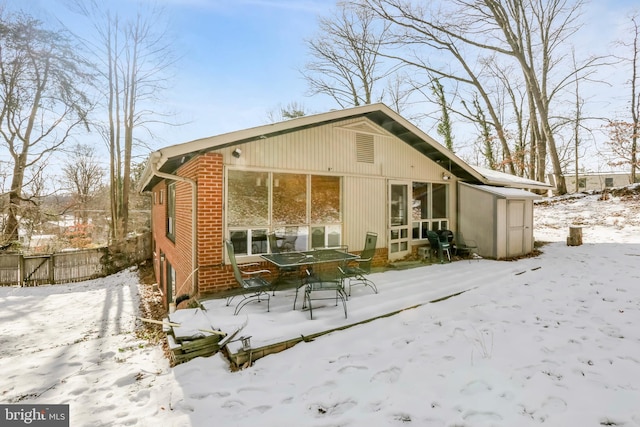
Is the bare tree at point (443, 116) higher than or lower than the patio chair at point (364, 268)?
higher

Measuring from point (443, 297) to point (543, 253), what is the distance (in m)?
6.66

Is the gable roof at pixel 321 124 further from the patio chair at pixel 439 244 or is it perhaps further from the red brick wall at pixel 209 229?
the patio chair at pixel 439 244

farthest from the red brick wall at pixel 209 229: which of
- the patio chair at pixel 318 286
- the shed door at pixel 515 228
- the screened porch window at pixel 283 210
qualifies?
the shed door at pixel 515 228

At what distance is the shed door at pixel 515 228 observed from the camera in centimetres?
955

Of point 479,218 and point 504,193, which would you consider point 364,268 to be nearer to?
point 479,218

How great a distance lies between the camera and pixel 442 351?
3.76 metres

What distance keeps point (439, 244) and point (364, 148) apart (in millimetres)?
3551

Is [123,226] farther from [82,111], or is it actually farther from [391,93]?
[391,93]

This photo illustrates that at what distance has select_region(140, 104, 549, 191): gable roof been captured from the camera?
5.45 meters

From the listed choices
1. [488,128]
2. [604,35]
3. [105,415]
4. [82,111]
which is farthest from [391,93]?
[105,415]

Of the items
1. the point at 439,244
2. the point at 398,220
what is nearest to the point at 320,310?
the point at 398,220

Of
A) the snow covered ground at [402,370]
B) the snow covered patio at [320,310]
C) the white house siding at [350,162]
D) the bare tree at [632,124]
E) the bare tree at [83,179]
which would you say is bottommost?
the snow covered ground at [402,370]

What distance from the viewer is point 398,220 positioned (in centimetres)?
897

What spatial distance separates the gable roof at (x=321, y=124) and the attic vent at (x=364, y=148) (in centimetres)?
53
